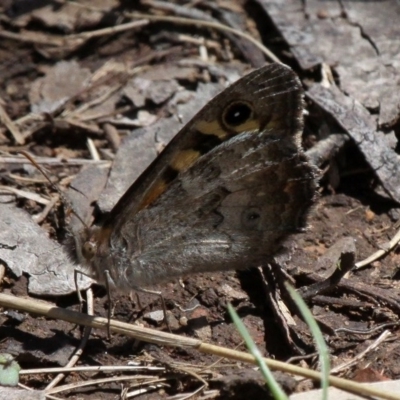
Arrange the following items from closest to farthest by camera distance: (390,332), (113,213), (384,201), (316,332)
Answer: (316,332)
(390,332)
(113,213)
(384,201)

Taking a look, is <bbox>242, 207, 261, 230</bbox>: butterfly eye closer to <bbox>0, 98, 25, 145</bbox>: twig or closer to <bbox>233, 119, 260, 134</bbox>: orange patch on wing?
<bbox>233, 119, 260, 134</bbox>: orange patch on wing

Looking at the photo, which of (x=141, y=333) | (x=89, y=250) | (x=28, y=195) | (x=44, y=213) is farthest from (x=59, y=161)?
(x=141, y=333)

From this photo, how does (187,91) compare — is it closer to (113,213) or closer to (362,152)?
(362,152)

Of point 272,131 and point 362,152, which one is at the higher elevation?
point 272,131

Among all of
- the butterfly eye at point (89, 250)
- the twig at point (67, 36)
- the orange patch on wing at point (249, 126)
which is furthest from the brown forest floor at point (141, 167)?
the orange patch on wing at point (249, 126)

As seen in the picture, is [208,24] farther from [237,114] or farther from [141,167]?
[237,114]

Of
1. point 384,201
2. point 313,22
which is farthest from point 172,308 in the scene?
point 313,22

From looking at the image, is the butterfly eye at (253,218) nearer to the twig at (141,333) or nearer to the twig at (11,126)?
the twig at (141,333)
